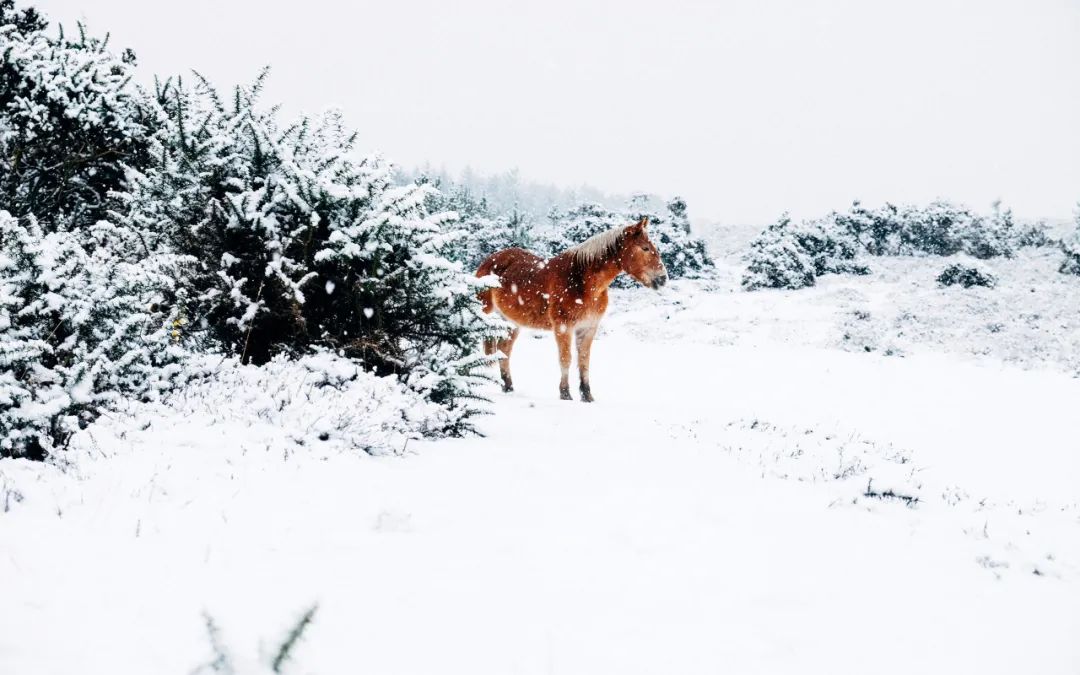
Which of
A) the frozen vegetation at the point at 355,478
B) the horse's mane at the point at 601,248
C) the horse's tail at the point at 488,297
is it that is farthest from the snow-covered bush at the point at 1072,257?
the horse's tail at the point at 488,297

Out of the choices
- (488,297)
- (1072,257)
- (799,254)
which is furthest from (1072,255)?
(488,297)

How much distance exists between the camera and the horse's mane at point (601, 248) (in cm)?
831

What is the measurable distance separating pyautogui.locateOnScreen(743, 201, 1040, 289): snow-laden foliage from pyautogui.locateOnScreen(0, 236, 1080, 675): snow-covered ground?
72.0 ft

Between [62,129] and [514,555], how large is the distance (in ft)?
22.6

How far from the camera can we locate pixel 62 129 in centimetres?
634

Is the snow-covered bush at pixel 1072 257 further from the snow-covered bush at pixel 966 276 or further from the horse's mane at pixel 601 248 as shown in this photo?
the horse's mane at pixel 601 248

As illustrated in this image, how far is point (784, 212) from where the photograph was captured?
30125 mm

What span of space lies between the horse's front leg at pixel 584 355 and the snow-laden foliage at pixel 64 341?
524 centimetres

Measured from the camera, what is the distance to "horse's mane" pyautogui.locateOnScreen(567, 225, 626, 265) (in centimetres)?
831

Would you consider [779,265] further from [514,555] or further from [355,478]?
[514,555]

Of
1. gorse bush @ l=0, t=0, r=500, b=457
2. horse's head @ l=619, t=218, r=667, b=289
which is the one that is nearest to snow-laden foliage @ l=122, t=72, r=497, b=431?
gorse bush @ l=0, t=0, r=500, b=457

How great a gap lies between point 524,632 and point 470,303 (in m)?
3.54

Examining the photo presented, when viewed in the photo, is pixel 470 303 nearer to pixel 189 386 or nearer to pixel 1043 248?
pixel 189 386

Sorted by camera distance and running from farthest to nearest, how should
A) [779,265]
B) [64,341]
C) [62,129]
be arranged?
[779,265] → [62,129] → [64,341]
